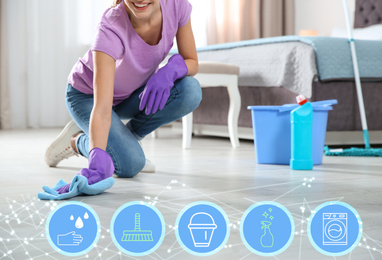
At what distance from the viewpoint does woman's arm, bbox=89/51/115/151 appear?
5.35ft

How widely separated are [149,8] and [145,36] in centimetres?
13

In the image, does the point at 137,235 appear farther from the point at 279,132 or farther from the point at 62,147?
the point at 279,132

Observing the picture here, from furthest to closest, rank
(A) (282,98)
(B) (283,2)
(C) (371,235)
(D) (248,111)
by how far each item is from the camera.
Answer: (B) (283,2) < (D) (248,111) < (A) (282,98) < (C) (371,235)

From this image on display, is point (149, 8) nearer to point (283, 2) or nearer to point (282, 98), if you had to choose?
point (282, 98)

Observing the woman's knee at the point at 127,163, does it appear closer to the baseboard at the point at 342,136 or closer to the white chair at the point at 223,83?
the white chair at the point at 223,83

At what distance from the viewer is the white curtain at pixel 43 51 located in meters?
4.89

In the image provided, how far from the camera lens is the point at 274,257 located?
101 centimetres

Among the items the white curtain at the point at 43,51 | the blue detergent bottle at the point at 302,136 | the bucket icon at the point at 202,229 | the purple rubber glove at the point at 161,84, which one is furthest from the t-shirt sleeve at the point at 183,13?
the white curtain at the point at 43,51

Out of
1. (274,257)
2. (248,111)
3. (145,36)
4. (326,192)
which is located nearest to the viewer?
(274,257)

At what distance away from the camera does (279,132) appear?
93.5 inches

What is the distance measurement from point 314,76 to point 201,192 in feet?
4.81

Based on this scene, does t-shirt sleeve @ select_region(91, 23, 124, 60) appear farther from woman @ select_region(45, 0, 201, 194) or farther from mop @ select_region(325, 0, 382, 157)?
mop @ select_region(325, 0, 382, 157)

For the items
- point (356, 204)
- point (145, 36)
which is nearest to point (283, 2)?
point (145, 36)

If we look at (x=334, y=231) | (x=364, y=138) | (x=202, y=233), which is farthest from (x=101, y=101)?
(x=364, y=138)
